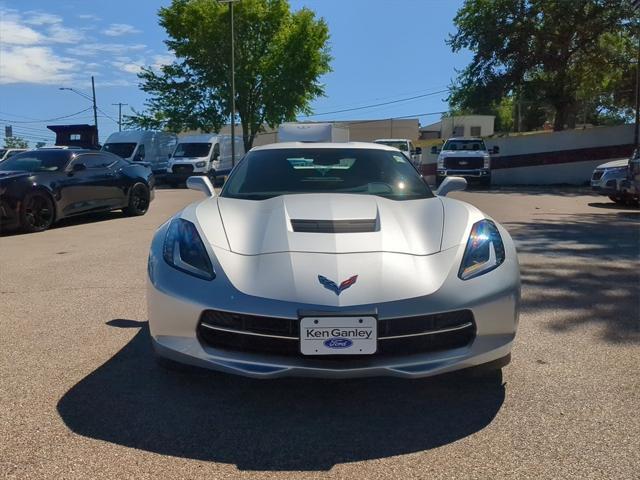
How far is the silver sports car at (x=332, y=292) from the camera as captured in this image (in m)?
2.76

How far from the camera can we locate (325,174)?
14.7 feet

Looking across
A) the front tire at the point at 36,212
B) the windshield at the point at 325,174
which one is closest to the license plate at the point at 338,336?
the windshield at the point at 325,174

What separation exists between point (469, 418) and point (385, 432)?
0.44 meters

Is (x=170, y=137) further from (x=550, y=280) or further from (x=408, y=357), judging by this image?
(x=408, y=357)

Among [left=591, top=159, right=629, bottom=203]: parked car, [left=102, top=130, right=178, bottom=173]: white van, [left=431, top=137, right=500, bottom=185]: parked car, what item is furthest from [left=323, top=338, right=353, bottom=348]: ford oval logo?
[left=102, top=130, right=178, bottom=173]: white van

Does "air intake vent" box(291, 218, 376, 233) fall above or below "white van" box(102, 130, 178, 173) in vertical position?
below

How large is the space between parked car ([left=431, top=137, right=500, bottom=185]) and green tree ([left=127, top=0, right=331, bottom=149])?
13398 mm

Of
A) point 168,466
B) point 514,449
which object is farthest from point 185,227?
point 514,449

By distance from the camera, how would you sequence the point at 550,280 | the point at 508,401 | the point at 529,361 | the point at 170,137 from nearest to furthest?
1. the point at 508,401
2. the point at 529,361
3. the point at 550,280
4. the point at 170,137

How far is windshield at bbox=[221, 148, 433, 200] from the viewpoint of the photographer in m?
4.23

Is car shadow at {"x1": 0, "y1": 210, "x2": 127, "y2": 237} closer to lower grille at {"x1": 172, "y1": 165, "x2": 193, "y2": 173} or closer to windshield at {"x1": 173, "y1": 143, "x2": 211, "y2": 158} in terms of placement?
lower grille at {"x1": 172, "y1": 165, "x2": 193, "y2": 173}

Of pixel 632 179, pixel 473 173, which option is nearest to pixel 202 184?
pixel 632 179

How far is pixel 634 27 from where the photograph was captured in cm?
2659

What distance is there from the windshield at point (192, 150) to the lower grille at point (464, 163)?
10.1 metres
